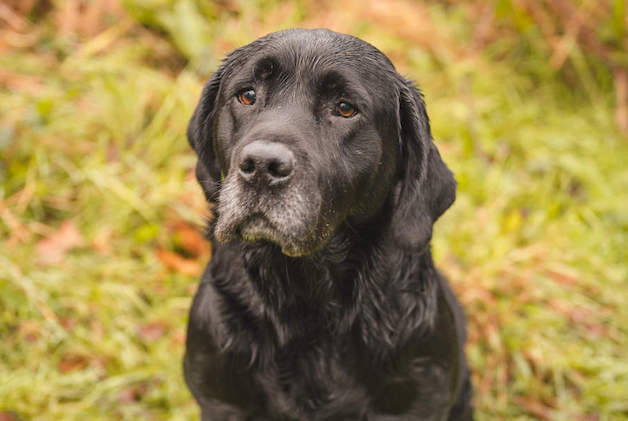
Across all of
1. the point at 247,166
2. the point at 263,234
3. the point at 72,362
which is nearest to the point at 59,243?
the point at 72,362

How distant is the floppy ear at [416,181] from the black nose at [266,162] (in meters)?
0.61

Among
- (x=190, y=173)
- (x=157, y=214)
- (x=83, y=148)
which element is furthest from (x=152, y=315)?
(x=83, y=148)

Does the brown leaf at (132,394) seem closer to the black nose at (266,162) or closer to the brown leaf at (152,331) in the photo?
the brown leaf at (152,331)

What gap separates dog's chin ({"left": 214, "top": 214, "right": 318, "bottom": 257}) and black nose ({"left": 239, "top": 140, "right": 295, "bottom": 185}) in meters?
0.17

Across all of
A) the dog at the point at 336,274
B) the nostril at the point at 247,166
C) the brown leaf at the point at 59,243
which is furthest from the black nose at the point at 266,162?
the brown leaf at the point at 59,243

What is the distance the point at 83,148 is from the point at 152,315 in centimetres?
157

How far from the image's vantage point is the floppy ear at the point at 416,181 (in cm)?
252

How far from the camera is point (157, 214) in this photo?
443 centimetres

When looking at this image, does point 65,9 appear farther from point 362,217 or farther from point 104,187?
point 362,217

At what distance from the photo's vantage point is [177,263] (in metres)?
→ 4.24

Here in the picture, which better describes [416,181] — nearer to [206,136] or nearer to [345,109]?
[345,109]

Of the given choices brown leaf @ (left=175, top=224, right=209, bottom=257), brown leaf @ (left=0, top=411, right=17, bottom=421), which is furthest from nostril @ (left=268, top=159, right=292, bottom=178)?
brown leaf @ (left=175, top=224, right=209, bottom=257)

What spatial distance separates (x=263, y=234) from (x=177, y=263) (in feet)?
6.87

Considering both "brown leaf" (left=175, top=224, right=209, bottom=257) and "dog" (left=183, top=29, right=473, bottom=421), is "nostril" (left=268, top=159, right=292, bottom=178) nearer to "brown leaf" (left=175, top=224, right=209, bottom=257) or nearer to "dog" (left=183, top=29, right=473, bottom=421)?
"dog" (left=183, top=29, right=473, bottom=421)
